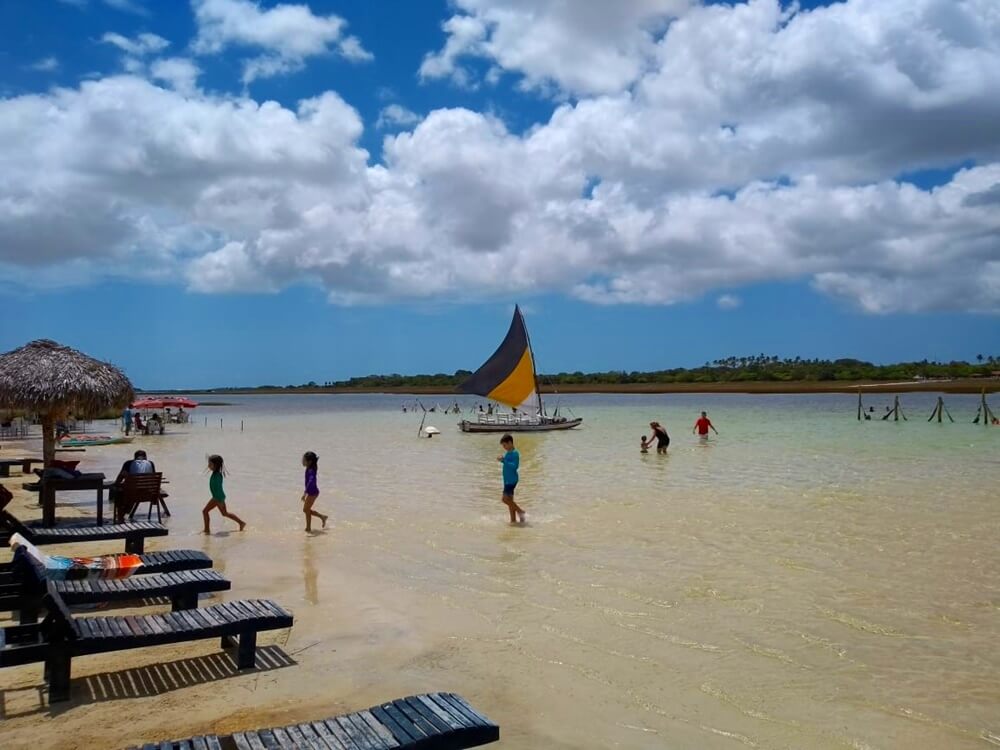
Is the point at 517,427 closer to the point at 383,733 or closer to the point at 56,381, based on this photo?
the point at 56,381

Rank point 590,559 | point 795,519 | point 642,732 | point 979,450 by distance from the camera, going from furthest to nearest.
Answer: point 979,450 → point 795,519 → point 590,559 → point 642,732

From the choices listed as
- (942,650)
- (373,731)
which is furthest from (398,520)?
(373,731)

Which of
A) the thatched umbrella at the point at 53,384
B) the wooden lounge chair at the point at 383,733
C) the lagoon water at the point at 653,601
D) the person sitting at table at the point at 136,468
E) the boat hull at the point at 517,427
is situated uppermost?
the thatched umbrella at the point at 53,384

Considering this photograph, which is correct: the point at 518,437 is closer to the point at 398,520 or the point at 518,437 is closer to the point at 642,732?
the point at 398,520

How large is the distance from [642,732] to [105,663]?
12.5 feet

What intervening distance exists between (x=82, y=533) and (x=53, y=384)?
449cm

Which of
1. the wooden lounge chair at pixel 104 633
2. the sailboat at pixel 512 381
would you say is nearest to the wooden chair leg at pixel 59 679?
the wooden lounge chair at pixel 104 633

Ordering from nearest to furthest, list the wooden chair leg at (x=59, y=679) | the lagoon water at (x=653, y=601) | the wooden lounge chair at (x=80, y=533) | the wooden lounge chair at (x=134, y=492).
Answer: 1. the wooden chair leg at (x=59, y=679)
2. the lagoon water at (x=653, y=601)
3. the wooden lounge chair at (x=80, y=533)
4. the wooden lounge chair at (x=134, y=492)

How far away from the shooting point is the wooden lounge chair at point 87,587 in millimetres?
5926

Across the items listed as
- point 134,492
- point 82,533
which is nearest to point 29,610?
point 82,533

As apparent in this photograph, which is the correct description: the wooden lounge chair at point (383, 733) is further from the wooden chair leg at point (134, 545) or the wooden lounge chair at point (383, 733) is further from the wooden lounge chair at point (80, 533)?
the wooden chair leg at point (134, 545)

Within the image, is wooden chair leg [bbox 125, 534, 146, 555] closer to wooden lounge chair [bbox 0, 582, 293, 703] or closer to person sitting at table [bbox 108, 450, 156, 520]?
person sitting at table [bbox 108, 450, 156, 520]

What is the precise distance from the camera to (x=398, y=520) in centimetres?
1240

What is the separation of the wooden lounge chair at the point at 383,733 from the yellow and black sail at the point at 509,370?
32430mm
